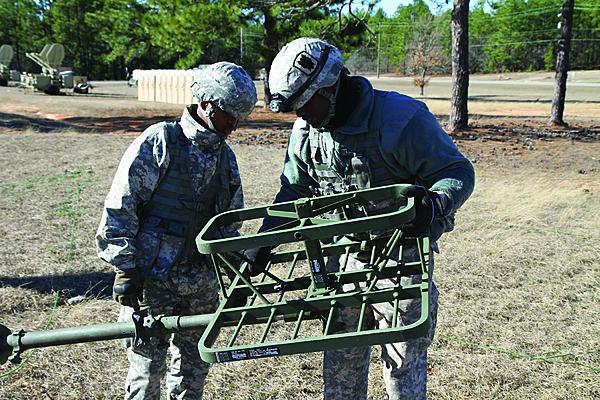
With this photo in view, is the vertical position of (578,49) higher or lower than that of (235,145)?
higher

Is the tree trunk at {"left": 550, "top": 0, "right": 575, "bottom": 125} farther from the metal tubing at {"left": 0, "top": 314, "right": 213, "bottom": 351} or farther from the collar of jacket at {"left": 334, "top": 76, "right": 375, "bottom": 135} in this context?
the metal tubing at {"left": 0, "top": 314, "right": 213, "bottom": 351}

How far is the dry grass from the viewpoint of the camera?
3877mm

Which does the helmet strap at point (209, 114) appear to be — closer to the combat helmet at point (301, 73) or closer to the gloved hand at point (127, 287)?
the combat helmet at point (301, 73)

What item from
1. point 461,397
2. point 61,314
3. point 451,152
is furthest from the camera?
point 61,314

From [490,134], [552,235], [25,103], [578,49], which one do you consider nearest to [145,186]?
[552,235]

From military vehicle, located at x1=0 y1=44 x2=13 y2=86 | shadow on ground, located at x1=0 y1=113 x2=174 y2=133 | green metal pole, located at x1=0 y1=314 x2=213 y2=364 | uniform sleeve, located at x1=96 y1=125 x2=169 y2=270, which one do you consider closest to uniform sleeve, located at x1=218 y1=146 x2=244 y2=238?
uniform sleeve, located at x1=96 y1=125 x2=169 y2=270

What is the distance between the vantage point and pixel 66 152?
42.6 ft

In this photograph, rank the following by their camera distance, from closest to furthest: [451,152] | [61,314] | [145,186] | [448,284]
Result: [451,152], [145,186], [61,314], [448,284]

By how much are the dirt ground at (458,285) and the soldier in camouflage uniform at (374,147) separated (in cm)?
120

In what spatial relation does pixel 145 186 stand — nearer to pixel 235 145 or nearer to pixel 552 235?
pixel 552 235

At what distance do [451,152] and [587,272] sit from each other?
3843mm

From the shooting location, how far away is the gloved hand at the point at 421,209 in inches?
89.2

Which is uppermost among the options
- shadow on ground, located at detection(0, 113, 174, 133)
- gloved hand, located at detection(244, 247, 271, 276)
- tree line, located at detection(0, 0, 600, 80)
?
tree line, located at detection(0, 0, 600, 80)

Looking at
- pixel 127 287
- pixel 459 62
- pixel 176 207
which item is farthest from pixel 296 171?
→ pixel 459 62
